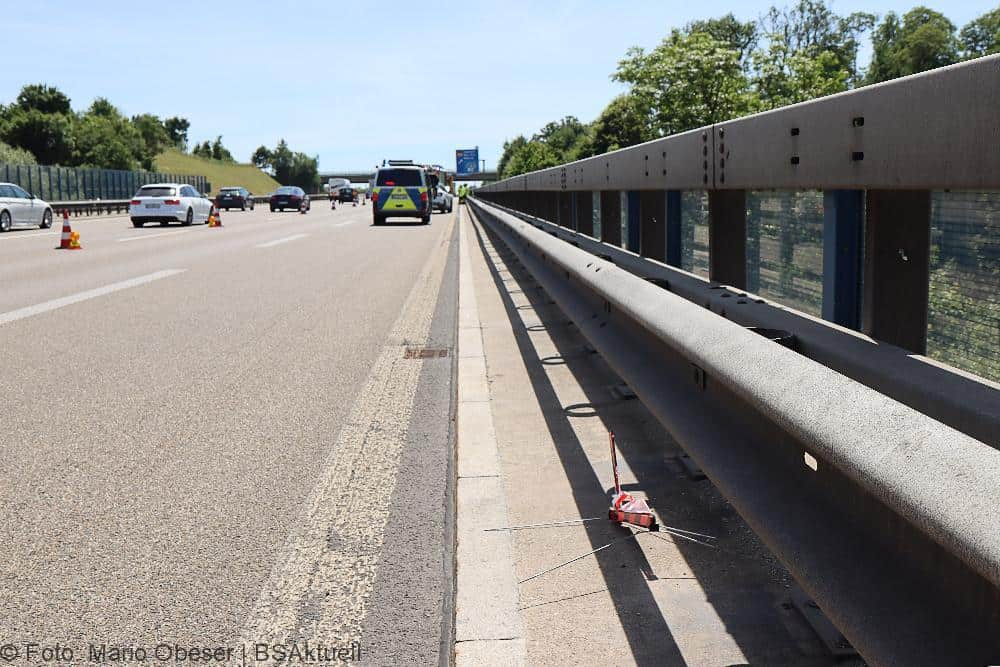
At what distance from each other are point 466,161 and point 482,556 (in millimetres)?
114721

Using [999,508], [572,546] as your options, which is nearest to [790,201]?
[572,546]

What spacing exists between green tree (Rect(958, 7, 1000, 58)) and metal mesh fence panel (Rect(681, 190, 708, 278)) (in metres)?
128

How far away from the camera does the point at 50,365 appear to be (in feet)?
23.7

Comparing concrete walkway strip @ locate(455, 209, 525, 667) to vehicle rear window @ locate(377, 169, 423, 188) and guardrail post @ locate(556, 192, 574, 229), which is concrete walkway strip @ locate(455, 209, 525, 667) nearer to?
guardrail post @ locate(556, 192, 574, 229)

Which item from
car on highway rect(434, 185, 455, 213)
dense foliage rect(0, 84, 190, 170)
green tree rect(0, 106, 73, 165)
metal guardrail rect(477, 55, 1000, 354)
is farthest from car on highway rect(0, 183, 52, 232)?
green tree rect(0, 106, 73, 165)

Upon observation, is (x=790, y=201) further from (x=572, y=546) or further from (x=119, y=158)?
(x=119, y=158)

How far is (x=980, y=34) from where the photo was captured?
416 feet

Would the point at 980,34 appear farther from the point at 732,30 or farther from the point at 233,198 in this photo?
the point at 233,198

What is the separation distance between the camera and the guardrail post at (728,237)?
544 centimetres

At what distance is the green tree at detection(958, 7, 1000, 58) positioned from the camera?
121 metres

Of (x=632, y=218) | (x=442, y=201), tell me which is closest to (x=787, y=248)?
(x=632, y=218)

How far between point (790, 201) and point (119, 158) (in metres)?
123

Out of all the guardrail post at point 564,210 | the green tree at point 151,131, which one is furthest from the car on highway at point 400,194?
the green tree at point 151,131

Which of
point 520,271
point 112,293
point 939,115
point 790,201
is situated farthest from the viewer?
point 520,271
